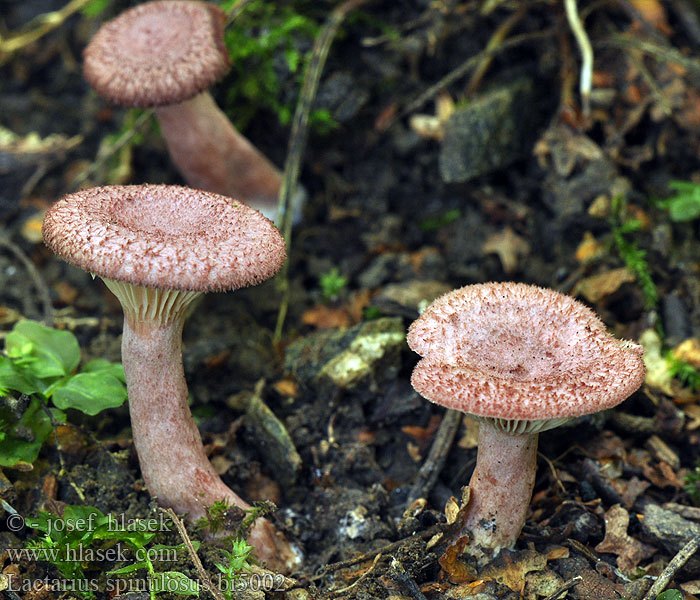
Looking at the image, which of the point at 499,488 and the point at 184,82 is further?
the point at 184,82

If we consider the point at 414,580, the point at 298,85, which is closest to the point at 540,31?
the point at 298,85

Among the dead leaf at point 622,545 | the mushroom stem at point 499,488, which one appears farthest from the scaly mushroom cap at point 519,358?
the dead leaf at point 622,545

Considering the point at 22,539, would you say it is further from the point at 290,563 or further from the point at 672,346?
the point at 672,346

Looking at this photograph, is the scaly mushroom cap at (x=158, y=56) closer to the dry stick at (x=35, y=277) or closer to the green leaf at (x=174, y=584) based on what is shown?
the dry stick at (x=35, y=277)

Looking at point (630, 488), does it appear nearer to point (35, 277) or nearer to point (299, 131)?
point (299, 131)

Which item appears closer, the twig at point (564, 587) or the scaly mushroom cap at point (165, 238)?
the scaly mushroom cap at point (165, 238)

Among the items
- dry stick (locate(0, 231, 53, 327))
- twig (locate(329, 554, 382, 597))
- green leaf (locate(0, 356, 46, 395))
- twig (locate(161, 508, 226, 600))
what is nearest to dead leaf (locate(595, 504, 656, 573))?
twig (locate(329, 554, 382, 597))

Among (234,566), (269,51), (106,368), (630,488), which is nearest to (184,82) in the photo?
(269,51)
